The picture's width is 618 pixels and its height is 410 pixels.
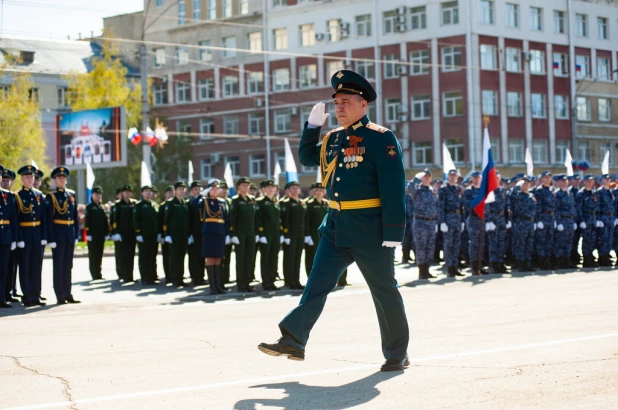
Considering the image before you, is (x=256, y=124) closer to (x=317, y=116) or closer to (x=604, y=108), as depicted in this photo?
(x=604, y=108)

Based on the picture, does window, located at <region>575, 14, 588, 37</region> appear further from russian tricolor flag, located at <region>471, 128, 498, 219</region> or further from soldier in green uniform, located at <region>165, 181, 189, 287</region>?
soldier in green uniform, located at <region>165, 181, 189, 287</region>

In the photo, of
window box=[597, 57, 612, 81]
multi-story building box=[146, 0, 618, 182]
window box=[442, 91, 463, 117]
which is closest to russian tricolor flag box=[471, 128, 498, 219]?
multi-story building box=[146, 0, 618, 182]

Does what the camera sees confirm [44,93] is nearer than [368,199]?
No

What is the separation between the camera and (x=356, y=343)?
9.03 metres

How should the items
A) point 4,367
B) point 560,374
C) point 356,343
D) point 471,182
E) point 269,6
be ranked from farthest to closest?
point 269,6
point 471,182
point 356,343
point 4,367
point 560,374

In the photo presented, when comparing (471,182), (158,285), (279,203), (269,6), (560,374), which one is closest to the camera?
(560,374)

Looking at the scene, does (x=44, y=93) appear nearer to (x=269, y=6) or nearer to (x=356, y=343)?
(x=269, y=6)

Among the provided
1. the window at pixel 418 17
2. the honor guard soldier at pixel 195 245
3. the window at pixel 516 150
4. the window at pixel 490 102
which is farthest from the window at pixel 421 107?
the honor guard soldier at pixel 195 245

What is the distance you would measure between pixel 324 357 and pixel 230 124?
5623 centimetres

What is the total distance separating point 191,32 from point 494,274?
47259 millimetres

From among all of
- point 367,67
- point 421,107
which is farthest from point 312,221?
point 367,67

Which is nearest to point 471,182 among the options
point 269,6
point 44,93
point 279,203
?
point 279,203

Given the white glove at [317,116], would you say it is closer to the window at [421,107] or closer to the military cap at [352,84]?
the military cap at [352,84]

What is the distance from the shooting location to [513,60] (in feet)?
183
